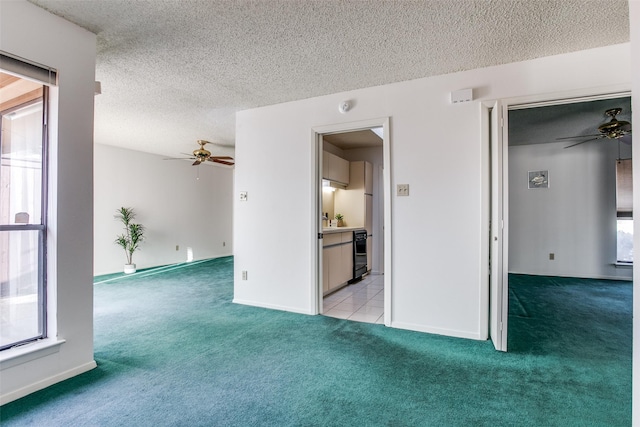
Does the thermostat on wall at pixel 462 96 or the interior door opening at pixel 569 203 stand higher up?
the thermostat on wall at pixel 462 96

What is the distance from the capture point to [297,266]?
379 cm

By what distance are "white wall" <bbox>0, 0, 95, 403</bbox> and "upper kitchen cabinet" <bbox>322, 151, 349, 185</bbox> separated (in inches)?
123

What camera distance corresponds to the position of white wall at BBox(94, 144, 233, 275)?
20.0ft

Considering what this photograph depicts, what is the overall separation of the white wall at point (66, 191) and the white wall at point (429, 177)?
1.96 meters

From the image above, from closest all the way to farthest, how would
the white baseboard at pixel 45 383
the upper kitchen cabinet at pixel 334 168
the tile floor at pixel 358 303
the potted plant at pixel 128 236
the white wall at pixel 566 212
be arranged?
the white baseboard at pixel 45 383
the tile floor at pixel 358 303
the upper kitchen cabinet at pixel 334 168
the white wall at pixel 566 212
the potted plant at pixel 128 236

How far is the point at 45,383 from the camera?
6.86 ft

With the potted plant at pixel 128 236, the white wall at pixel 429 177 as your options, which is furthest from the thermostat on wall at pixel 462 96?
the potted plant at pixel 128 236

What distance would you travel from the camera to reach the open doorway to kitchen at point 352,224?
12.7 ft

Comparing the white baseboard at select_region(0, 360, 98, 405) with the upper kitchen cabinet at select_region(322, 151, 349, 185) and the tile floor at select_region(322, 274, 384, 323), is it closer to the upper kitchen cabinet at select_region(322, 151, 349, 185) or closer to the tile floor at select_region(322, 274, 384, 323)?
the tile floor at select_region(322, 274, 384, 323)

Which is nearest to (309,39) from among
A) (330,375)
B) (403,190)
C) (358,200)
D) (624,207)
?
(403,190)

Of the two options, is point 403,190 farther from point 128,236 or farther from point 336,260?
point 128,236

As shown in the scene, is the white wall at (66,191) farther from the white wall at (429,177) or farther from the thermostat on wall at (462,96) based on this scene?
the thermostat on wall at (462,96)

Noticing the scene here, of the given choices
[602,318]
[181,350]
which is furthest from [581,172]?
[181,350]

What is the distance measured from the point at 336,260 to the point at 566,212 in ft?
14.9
